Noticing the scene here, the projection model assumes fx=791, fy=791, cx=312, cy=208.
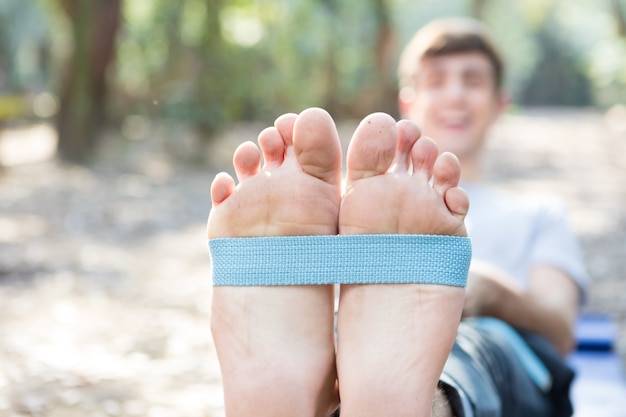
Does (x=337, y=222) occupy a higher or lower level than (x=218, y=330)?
higher

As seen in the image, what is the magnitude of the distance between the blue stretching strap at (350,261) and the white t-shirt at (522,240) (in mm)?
712

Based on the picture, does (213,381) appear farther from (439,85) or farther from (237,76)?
(237,76)

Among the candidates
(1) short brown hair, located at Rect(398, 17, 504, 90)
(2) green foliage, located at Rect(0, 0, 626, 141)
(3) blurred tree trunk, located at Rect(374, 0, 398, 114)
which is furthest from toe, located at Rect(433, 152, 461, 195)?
(3) blurred tree trunk, located at Rect(374, 0, 398, 114)

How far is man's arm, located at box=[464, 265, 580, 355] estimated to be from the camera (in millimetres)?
1593

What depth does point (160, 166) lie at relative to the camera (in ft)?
27.4

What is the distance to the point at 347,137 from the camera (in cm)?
1182

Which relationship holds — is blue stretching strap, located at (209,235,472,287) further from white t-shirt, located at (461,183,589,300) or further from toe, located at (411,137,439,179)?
white t-shirt, located at (461,183,589,300)

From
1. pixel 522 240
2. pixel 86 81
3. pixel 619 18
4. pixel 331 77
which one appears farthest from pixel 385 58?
pixel 522 240

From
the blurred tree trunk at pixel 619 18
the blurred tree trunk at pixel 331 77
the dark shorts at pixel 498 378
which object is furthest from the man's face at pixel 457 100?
the blurred tree trunk at pixel 331 77

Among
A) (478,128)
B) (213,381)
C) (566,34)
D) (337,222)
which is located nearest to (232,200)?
(337,222)

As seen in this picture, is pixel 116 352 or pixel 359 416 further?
pixel 116 352

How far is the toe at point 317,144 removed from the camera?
3.97 ft

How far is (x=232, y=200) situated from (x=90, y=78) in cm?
682

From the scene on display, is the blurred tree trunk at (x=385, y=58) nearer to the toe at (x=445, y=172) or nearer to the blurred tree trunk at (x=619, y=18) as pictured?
the blurred tree trunk at (x=619, y=18)
